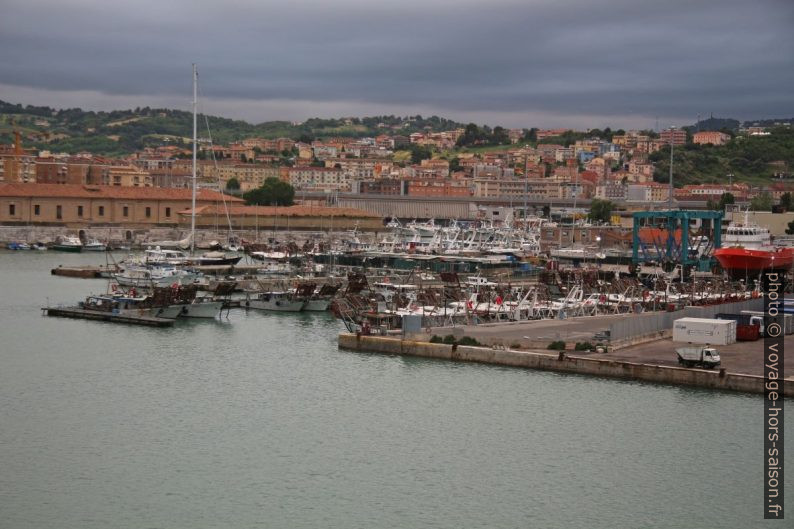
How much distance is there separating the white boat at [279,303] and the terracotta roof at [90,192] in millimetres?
30071

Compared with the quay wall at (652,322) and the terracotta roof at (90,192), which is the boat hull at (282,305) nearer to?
the quay wall at (652,322)

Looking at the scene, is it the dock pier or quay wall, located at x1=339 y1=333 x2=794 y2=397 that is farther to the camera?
the dock pier

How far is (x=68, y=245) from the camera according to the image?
49688 mm

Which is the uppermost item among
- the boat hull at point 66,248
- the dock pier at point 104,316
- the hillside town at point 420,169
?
the hillside town at point 420,169

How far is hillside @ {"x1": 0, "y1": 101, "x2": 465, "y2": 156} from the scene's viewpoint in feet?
476

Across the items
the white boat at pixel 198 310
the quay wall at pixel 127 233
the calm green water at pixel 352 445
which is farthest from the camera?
the quay wall at pixel 127 233

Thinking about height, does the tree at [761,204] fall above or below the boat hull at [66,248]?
above

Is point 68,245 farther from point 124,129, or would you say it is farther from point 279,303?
point 124,129

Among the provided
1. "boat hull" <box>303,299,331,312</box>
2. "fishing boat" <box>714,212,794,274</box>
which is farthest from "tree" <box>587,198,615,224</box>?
"boat hull" <box>303,299,331,312</box>

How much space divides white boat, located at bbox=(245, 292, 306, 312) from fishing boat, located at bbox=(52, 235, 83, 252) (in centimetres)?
2369

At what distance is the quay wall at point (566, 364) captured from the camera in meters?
16.6

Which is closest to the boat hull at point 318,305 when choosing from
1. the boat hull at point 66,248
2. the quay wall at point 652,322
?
the quay wall at point 652,322

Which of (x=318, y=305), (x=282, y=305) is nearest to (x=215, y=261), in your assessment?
(x=318, y=305)

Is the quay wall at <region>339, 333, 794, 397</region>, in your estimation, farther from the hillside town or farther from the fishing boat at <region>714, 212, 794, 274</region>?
the hillside town
